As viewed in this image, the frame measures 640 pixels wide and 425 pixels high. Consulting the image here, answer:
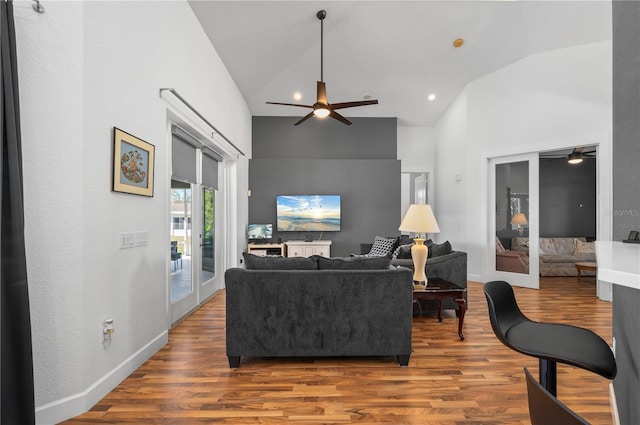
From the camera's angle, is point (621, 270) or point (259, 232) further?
point (259, 232)

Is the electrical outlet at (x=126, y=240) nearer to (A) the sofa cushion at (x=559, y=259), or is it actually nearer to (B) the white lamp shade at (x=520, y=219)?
(B) the white lamp shade at (x=520, y=219)

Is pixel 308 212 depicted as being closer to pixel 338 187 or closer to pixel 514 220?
pixel 338 187

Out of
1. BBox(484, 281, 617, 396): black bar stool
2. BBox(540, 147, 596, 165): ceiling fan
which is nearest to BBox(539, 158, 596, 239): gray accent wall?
BBox(540, 147, 596, 165): ceiling fan

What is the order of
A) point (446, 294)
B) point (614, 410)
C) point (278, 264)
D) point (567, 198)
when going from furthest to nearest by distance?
point (567, 198), point (446, 294), point (278, 264), point (614, 410)

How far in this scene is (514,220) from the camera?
19.1 feet

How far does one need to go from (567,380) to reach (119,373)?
3.24 meters

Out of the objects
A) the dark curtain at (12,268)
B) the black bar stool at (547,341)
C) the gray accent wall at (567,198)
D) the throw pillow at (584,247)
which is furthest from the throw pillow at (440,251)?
the gray accent wall at (567,198)

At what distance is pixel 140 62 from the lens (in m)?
2.72

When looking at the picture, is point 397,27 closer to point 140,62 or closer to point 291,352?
point 140,62

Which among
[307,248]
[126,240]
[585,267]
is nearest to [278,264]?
[126,240]

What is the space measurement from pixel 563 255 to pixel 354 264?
5.81 m

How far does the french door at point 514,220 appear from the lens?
18.5 feet

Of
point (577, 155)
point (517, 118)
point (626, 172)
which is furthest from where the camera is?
point (577, 155)

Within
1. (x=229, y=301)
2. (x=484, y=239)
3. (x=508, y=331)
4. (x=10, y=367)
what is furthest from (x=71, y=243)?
(x=484, y=239)
